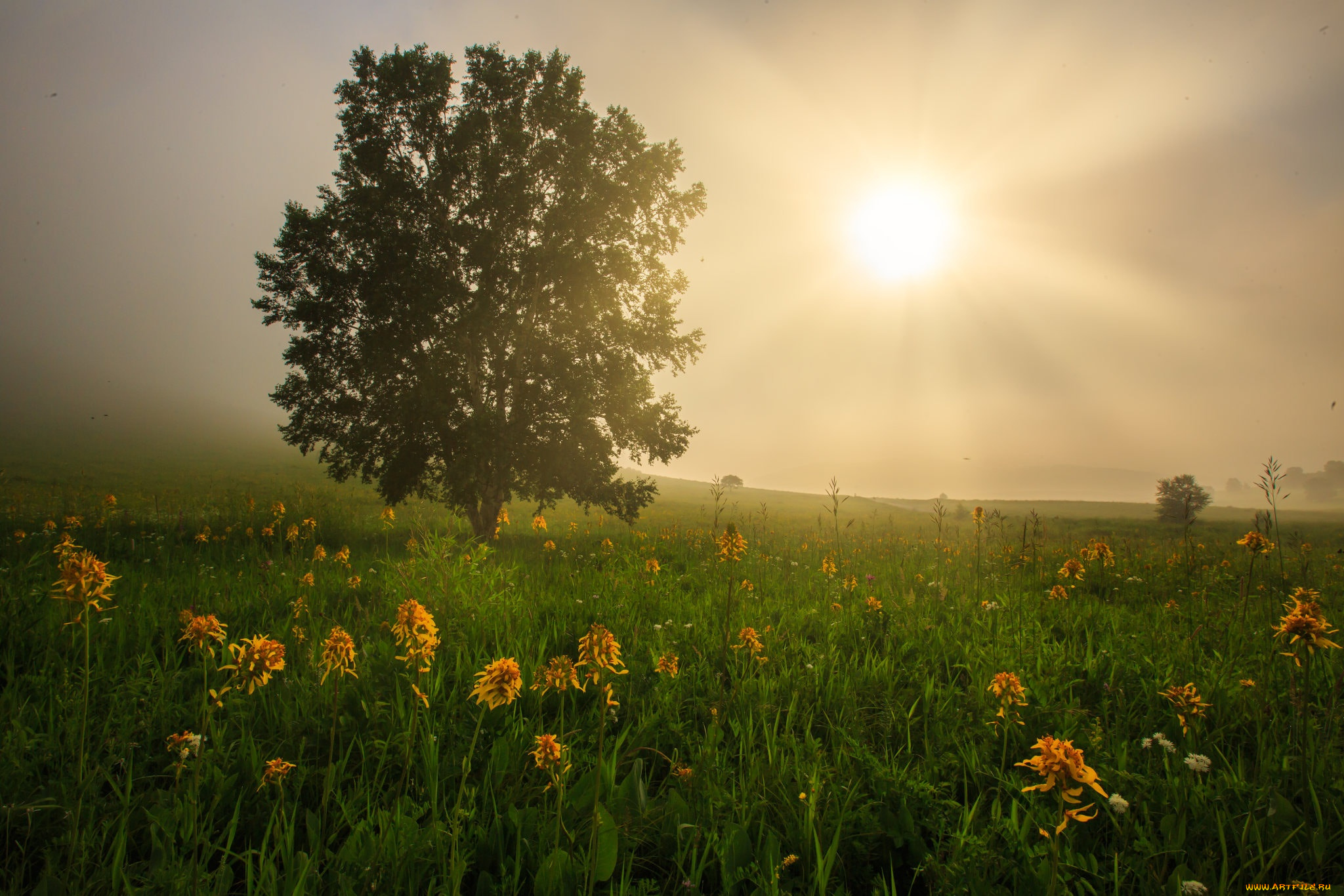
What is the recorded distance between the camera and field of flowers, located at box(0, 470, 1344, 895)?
5.82 feet

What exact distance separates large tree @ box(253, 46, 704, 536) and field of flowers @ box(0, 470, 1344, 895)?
23.4 feet

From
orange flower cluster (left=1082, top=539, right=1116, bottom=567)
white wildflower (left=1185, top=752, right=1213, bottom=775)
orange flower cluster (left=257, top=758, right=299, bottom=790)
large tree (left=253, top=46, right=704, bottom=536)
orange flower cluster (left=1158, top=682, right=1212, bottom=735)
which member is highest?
large tree (left=253, top=46, right=704, bottom=536)

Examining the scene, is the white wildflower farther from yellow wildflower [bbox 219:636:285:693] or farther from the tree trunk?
the tree trunk

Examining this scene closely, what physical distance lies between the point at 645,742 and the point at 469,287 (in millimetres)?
12121

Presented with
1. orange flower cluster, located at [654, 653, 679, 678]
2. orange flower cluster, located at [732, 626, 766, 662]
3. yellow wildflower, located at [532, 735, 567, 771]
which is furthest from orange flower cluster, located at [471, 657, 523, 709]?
orange flower cluster, located at [732, 626, 766, 662]

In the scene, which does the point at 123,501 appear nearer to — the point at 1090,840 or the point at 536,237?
the point at 536,237

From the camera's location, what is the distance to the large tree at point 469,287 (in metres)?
11.5

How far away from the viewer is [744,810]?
2.16 metres

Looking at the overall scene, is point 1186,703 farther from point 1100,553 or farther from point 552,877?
point 1100,553

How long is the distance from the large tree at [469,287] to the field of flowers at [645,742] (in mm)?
7129

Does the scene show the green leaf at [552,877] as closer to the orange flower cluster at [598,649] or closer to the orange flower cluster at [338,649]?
the orange flower cluster at [598,649]

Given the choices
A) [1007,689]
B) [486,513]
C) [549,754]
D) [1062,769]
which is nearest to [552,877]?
[549,754]

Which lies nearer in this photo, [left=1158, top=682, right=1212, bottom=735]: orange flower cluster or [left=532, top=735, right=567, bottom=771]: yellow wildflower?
[left=532, top=735, right=567, bottom=771]: yellow wildflower

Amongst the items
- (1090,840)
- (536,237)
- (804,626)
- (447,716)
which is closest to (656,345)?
(536,237)
